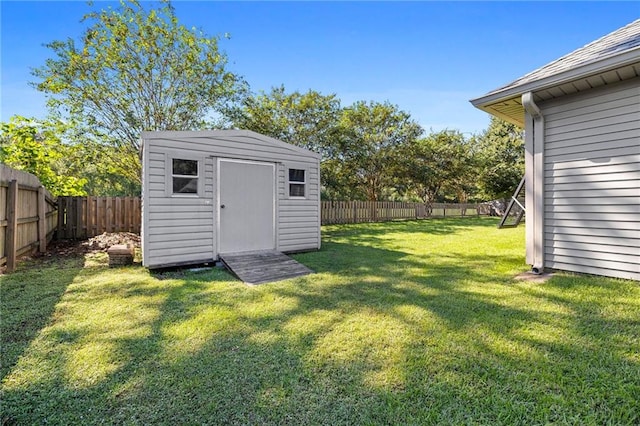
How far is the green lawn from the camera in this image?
1751mm

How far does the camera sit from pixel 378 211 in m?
16.7

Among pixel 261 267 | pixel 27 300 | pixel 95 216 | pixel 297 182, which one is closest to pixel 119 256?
pixel 27 300

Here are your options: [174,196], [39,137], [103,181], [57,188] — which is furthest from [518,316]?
[103,181]

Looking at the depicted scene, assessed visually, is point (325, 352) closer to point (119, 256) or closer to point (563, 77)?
point (563, 77)

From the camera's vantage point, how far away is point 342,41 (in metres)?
8.98

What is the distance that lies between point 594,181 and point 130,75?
12525 millimetres

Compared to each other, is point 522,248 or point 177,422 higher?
point 522,248

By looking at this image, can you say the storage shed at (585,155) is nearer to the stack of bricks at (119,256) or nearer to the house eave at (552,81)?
the house eave at (552,81)

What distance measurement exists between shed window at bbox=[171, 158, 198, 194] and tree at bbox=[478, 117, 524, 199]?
2115 cm

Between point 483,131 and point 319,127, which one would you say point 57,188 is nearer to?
point 319,127

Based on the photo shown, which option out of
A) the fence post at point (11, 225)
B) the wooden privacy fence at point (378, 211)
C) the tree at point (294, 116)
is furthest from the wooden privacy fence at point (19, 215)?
the wooden privacy fence at point (378, 211)

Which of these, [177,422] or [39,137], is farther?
[39,137]

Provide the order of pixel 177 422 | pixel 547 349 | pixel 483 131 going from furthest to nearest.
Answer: pixel 483 131 → pixel 547 349 → pixel 177 422

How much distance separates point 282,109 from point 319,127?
2.05 meters
